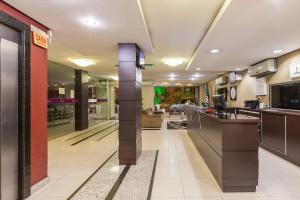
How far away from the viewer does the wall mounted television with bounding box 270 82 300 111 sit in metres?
5.03

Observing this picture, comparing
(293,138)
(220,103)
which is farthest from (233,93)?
(220,103)

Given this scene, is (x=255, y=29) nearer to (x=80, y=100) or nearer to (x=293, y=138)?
(x=293, y=138)

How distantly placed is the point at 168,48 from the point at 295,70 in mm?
3171

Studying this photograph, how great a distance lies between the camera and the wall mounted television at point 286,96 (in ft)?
16.5

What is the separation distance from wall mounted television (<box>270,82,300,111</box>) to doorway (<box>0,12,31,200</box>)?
5.83 metres

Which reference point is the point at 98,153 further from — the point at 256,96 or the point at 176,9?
the point at 256,96

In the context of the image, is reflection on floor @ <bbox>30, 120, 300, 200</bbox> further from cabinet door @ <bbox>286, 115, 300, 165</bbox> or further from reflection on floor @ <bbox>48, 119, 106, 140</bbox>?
reflection on floor @ <bbox>48, 119, 106, 140</bbox>

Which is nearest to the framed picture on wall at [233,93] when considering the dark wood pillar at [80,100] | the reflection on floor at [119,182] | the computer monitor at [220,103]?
the computer monitor at [220,103]

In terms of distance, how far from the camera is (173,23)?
3619 millimetres

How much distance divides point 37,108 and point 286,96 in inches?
234

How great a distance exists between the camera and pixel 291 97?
5.24 m

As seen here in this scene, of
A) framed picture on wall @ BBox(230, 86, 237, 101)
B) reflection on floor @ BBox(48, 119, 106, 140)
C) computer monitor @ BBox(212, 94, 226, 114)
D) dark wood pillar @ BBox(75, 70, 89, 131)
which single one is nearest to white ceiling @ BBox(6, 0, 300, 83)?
computer monitor @ BBox(212, 94, 226, 114)

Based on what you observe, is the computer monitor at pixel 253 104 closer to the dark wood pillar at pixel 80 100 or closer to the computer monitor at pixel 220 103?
the computer monitor at pixel 220 103

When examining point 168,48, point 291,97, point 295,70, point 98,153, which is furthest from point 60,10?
point 291,97
